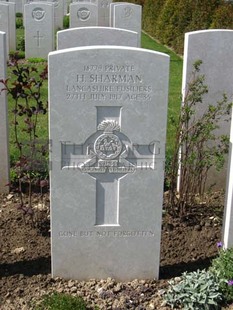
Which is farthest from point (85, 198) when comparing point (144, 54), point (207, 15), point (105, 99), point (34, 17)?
point (207, 15)

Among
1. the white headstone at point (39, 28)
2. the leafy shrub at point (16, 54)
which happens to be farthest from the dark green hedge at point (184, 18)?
the leafy shrub at point (16, 54)

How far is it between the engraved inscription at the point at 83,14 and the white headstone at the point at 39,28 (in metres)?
2.46

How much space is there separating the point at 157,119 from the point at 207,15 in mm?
11614

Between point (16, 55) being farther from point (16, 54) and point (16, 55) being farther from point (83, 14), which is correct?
point (83, 14)

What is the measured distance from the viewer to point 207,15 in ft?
47.9

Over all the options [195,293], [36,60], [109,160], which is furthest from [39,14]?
[195,293]

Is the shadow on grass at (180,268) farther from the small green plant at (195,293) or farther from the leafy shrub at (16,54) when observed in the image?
the leafy shrub at (16,54)

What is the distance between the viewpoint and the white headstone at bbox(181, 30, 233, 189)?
5301mm

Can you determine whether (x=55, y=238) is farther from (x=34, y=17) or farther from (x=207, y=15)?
(x=207, y=15)

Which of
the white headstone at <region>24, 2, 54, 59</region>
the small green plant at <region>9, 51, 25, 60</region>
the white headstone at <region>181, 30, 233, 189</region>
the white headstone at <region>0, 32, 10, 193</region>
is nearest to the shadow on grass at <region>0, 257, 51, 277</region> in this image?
the white headstone at <region>0, 32, 10, 193</region>

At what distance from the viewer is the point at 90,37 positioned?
5.54 metres

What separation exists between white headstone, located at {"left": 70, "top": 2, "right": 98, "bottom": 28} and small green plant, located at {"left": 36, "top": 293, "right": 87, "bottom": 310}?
1310 cm

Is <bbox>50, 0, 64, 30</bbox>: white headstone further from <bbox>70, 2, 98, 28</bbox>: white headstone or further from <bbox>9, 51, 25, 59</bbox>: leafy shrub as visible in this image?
<bbox>9, 51, 25, 59</bbox>: leafy shrub

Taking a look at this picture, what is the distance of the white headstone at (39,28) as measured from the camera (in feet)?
43.8
